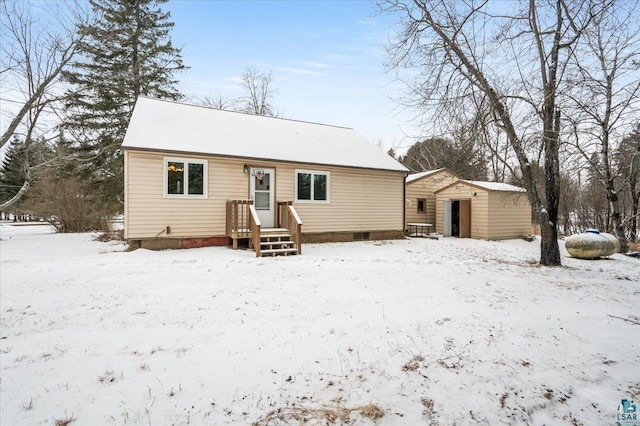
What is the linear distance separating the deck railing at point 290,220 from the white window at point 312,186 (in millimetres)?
981

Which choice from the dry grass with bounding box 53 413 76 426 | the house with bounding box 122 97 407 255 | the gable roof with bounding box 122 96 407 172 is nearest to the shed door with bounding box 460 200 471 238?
the house with bounding box 122 97 407 255

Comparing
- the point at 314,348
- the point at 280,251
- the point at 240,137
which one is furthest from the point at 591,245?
the point at 240,137

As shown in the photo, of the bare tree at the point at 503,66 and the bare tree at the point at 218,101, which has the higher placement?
the bare tree at the point at 218,101

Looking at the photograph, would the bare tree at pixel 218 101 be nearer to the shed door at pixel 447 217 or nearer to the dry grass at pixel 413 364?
the shed door at pixel 447 217

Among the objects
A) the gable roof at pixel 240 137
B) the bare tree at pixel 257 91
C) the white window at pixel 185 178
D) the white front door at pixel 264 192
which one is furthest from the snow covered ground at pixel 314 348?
the bare tree at pixel 257 91

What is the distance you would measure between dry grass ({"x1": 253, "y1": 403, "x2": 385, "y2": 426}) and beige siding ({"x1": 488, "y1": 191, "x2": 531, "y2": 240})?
14.6 m

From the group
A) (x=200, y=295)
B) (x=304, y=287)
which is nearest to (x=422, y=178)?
(x=304, y=287)

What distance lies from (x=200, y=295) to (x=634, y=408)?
17.0 ft

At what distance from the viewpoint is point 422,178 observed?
58.0ft

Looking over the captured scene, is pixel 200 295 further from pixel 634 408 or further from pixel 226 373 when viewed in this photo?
pixel 634 408

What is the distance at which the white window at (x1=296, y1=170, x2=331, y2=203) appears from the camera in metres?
11.7

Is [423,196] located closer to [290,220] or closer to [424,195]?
[424,195]

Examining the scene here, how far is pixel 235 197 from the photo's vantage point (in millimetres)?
10656

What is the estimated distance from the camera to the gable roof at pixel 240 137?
392 inches
